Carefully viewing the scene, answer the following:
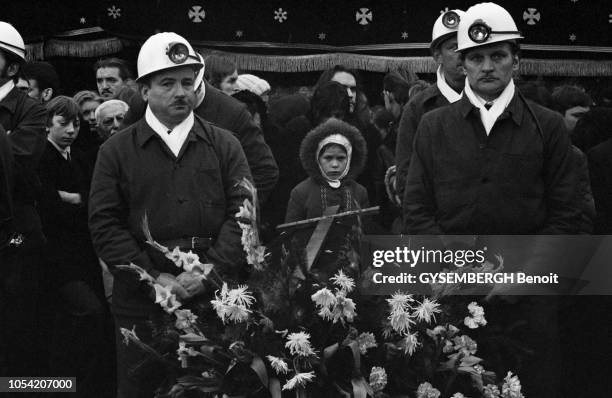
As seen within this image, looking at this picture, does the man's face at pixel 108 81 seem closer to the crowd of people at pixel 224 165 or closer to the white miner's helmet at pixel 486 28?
the crowd of people at pixel 224 165

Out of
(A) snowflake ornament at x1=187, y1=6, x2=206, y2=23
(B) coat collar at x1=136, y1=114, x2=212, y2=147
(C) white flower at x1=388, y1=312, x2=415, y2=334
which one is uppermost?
(A) snowflake ornament at x1=187, y1=6, x2=206, y2=23

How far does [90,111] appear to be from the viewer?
4.20 m

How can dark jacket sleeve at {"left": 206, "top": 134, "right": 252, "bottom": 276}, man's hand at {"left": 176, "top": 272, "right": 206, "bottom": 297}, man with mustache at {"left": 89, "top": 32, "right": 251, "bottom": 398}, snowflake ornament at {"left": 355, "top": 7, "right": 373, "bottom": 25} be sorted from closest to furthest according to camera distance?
1. man's hand at {"left": 176, "top": 272, "right": 206, "bottom": 297}
2. dark jacket sleeve at {"left": 206, "top": 134, "right": 252, "bottom": 276}
3. man with mustache at {"left": 89, "top": 32, "right": 251, "bottom": 398}
4. snowflake ornament at {"left": 355, "top": 7, "right": 373, "bottom": 25}

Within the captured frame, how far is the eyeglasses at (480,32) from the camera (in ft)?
12.1

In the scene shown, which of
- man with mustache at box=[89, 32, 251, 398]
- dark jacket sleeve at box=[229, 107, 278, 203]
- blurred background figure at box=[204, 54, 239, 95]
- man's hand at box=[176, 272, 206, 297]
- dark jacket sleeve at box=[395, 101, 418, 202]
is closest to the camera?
man's hand at box=[176, 272, 206, 297]

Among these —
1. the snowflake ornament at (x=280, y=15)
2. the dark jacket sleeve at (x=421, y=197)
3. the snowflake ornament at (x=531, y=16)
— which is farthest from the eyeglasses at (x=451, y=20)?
the snowflake ornament at (x=280, y=15)

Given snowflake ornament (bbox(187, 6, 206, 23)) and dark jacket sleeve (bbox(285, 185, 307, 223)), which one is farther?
snowflake ornament (bbox(187, 6, 206, 23))

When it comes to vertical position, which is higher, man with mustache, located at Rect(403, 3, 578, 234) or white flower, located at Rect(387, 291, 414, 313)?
man with mustache, located at Rect(403, 3, 578, 234)

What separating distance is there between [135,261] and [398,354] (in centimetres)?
104

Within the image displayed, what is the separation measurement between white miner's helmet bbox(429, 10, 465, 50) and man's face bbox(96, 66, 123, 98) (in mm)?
992

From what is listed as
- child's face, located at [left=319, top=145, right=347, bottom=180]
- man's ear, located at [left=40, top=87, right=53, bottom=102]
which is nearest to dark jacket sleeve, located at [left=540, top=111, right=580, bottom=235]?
child's face, located at [left=319, top=145, right=347, bottom=180]

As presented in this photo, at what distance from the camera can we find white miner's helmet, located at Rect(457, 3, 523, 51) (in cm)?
368

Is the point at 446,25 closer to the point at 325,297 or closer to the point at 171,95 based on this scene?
the point at 171,95

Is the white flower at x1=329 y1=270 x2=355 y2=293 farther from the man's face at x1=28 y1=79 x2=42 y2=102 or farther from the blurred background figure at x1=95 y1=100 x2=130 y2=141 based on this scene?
the man's face at x1=28 y1=79 x2=42 y2=102
